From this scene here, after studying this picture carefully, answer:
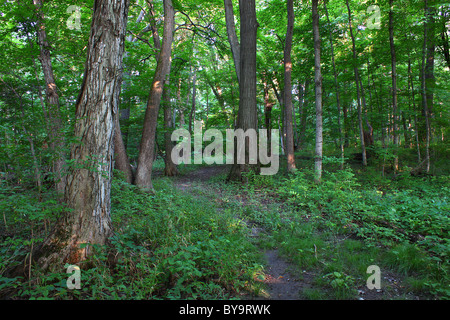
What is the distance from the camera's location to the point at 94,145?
3.08 meters

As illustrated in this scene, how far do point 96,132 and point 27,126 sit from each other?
4.42 feet

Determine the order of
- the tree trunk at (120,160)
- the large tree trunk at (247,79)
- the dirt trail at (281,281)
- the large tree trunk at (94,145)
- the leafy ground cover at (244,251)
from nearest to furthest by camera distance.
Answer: the leafy ground cover at (244,251) < the dirt trail at (281,281) < the large tree trunk at (94,145) < the tree trunk at (120,160) < the large tree trunk at (247,79)

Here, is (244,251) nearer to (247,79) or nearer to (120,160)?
(120,160)

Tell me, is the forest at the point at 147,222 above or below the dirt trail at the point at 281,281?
above

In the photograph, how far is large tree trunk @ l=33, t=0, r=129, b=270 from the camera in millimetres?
2977

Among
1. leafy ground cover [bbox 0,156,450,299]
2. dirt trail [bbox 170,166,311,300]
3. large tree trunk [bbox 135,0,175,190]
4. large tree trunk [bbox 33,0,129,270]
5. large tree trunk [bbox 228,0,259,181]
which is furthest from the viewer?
large tree trunk [bbox 228,0,259,181]

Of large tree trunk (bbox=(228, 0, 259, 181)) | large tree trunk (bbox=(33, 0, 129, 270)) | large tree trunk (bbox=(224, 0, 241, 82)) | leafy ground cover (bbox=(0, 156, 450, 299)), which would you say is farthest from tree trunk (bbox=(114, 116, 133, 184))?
large tree trunk (bbox=(224, 0, 241, 82))

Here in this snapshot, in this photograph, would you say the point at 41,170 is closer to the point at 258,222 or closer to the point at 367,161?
the point at 258,222

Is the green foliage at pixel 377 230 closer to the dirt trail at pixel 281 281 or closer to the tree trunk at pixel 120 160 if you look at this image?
the dirt trail at pixel 281 281

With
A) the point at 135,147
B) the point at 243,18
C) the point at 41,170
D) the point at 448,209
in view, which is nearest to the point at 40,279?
the point at 41,170

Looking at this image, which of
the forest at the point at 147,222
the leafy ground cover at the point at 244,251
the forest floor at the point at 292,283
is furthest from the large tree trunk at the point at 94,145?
the forest floor at the point at 292,283

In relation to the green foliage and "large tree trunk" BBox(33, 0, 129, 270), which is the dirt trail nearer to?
the green foliage

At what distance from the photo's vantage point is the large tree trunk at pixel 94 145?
2.98m
